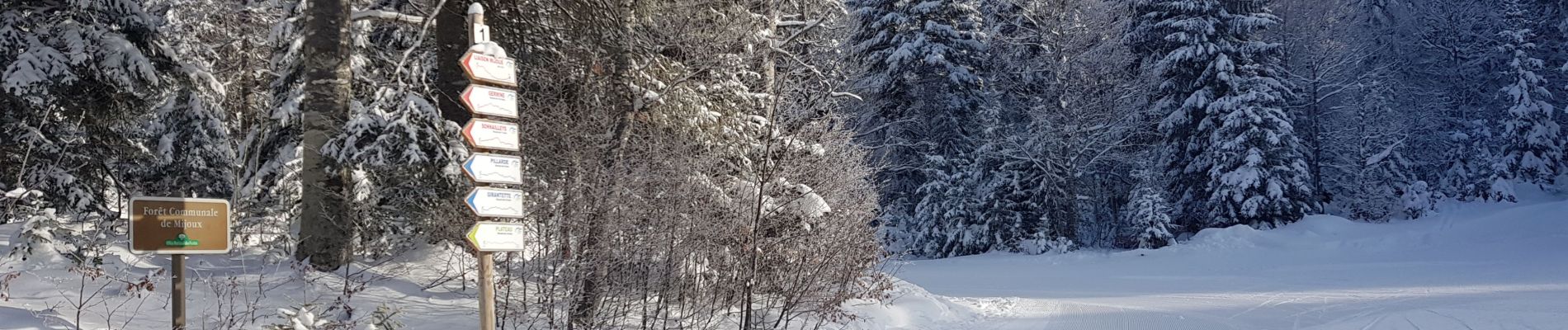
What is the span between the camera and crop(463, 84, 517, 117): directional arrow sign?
5.18m

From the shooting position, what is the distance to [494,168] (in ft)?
17.3

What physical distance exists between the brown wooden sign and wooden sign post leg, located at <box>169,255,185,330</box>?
0.16 metres

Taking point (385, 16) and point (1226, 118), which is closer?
point (385, 16)

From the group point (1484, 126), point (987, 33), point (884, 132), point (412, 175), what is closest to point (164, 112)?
point (412, 175)

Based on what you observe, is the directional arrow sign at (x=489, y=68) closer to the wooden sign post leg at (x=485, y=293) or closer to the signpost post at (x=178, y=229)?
the wooden sign post leg at (x=485, y=293)

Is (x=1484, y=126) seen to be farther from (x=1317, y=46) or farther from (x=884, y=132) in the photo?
(x=884, y=132)

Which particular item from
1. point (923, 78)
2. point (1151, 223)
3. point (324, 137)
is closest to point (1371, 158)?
point (1151, 223)

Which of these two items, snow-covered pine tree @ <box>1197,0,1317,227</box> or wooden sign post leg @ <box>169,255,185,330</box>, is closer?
wooden sign post leg @ <box>169,255,185,330</box>

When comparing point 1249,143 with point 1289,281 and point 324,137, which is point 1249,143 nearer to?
point 1289,281

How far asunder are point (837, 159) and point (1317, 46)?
2869 cm

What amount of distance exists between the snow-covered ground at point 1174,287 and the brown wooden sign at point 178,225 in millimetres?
635

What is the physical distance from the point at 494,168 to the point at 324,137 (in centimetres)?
509

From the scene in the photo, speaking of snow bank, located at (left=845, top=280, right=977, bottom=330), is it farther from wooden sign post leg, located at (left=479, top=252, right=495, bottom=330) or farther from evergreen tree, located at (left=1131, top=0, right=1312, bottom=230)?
evergreen tree, located at (left=1131, top=0, right=1312, bottom=230)

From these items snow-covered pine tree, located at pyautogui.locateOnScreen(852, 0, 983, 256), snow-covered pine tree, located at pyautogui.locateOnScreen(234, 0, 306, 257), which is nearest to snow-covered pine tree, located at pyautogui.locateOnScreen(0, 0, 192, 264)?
snow-covered pine tree, located at pyautogui.locateOnScreen(234, 0, 306, 257)
